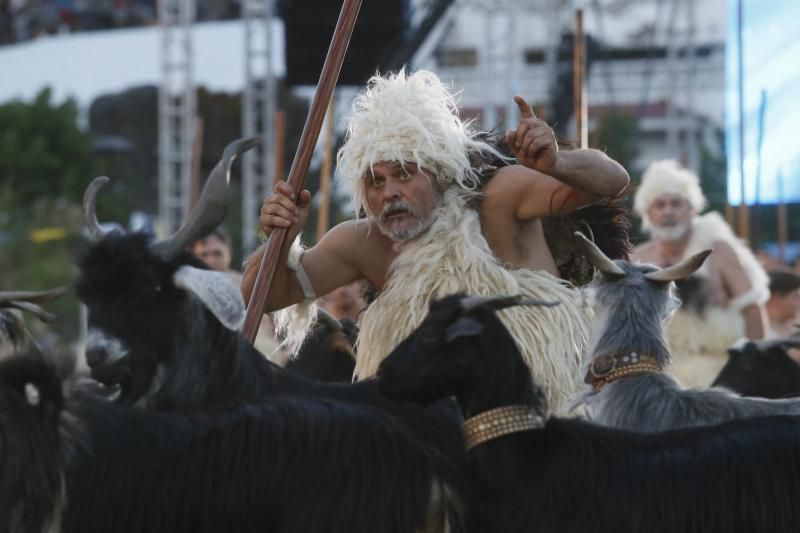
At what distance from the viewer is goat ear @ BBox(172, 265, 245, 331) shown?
363 cm

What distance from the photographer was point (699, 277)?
7.79 metres

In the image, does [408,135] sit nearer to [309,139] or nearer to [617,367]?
[309,139]

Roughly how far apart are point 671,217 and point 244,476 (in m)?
5.31

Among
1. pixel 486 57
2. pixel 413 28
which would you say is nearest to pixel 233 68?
pixel 486 57

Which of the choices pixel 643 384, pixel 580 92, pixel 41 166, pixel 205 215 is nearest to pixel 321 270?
pixel 643 384

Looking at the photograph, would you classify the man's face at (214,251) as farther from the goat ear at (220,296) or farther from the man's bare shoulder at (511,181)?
the goat ear at (220,296)

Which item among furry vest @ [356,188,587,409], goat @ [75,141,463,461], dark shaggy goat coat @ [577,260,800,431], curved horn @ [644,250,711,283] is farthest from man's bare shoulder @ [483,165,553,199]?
goat @ [75,141,463,461]

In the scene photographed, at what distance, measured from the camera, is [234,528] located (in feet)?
10.6

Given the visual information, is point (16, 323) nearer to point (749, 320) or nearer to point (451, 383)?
point (451, 383)

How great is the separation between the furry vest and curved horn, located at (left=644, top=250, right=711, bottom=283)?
0.28m

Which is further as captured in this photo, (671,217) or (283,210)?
(671,217)

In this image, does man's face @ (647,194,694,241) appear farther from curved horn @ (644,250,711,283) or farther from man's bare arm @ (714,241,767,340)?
curved horn @ (644,250,711,283)

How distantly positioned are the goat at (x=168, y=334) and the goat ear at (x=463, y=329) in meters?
0.33

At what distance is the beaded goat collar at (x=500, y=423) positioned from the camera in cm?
351
